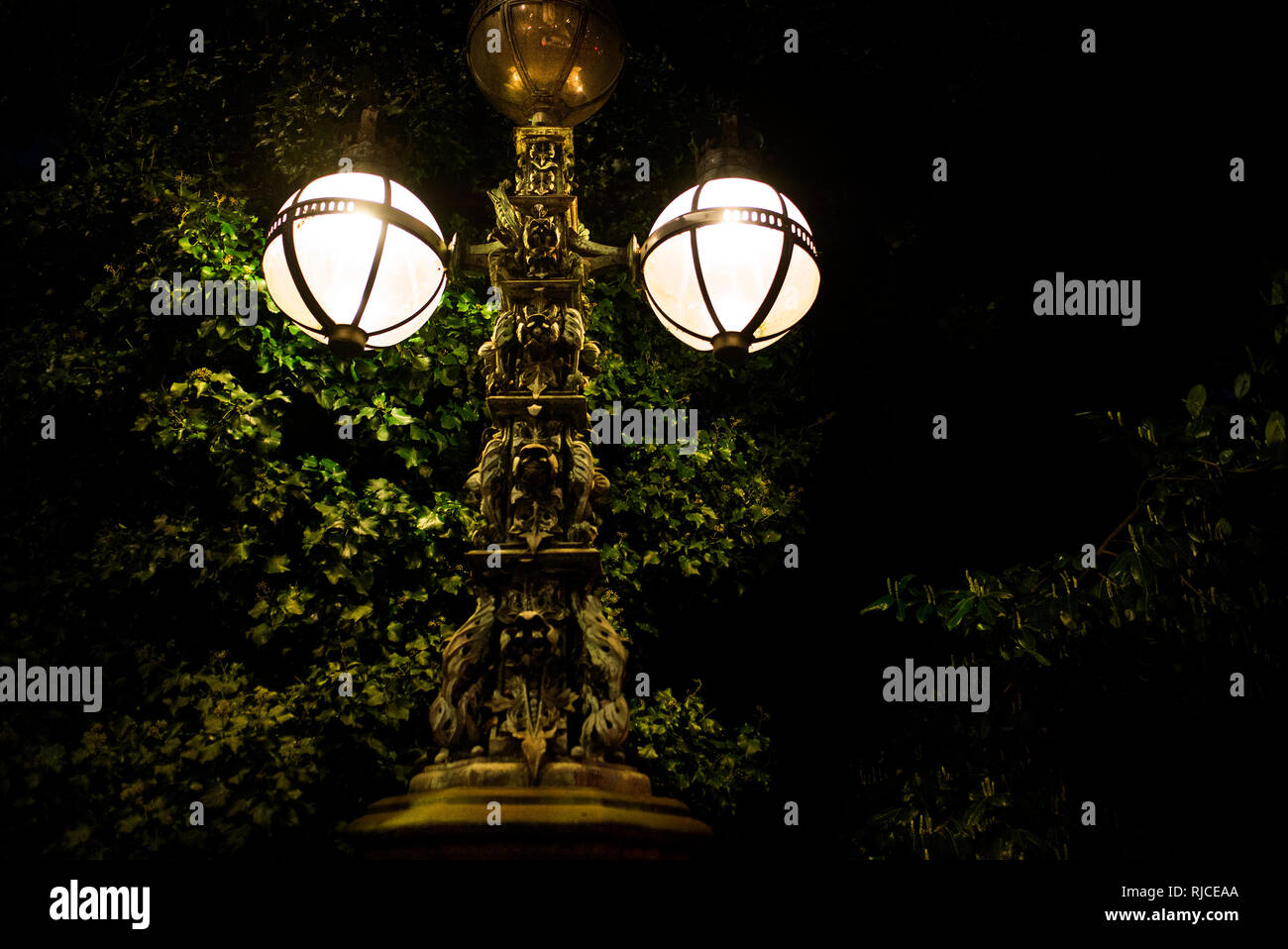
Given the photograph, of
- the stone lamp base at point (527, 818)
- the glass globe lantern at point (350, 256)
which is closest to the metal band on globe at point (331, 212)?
the glass globe lantern at point (350, 256)

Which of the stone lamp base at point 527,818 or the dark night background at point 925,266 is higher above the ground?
the dark night background at point 925,266

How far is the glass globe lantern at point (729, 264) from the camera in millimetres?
3068

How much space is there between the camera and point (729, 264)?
3082 mm

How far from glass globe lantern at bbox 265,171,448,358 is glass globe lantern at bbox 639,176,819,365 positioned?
0.70m

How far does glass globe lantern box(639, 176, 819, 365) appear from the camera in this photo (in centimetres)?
307

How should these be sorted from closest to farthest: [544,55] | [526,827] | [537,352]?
[526,827] < [537,352] < [544,55]

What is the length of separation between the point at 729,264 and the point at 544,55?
0.90m

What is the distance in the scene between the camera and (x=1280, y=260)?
4617 millimetres

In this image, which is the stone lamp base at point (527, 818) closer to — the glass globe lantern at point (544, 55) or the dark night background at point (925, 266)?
the glass globe lantern at point (544, 55)

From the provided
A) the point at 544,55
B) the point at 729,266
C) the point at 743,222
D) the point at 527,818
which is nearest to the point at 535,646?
the point at 527,818

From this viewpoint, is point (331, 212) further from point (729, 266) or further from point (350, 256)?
point (729, 266)

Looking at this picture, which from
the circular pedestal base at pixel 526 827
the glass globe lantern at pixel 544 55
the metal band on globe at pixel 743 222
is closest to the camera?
the circular pedestal base at pixel 526 827

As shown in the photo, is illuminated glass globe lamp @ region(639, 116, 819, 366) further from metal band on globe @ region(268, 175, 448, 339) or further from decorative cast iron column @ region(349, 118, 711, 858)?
metal band on globe @ region(268, 175, 448, 339)

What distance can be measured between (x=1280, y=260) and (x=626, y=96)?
4485mm
